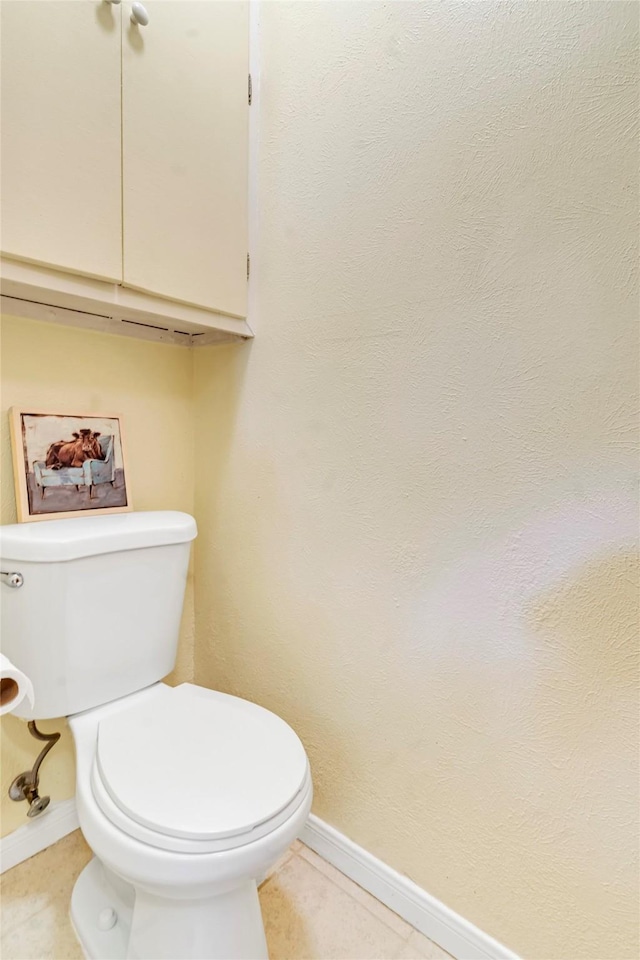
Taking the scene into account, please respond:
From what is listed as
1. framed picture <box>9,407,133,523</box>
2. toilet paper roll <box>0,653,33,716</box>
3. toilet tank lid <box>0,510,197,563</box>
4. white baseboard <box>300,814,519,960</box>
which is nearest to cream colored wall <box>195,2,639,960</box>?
white baseboard <box>300,814,519,960</box>

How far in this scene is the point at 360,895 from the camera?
1051mm

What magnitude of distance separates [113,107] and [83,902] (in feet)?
5.26

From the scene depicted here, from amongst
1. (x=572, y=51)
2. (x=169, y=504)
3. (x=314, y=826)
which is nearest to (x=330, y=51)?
(x=572, y=51)

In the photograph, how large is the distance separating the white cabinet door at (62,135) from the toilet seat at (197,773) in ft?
2.95

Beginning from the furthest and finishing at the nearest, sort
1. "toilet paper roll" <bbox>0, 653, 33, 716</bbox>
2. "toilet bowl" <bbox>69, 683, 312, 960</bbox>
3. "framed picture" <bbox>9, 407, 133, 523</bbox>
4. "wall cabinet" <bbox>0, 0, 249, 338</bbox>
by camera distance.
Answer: "framed picture" <bbox>9, 407, 133, 523</bbox> → "wall cabinet" <bbox>0, 0, 249, 338</bbox> → "toilet bowl" <bbox>69, 683, 312, 960</bbox> → "toilet paper roll" <bbox>0, 653, 33, 716</bbox>

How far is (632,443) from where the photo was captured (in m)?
0.70

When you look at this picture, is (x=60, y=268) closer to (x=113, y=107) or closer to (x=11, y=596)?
(x=113, y=107)

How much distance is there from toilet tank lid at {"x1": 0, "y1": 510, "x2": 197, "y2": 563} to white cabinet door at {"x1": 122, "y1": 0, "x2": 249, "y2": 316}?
1.68 feet

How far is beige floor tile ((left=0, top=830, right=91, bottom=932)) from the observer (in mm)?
989

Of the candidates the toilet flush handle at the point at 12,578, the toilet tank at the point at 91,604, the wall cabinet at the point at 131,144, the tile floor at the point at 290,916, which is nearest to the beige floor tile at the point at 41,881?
the tile floor at the point at 290,916

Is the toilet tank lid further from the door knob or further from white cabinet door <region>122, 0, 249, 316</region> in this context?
the door knob

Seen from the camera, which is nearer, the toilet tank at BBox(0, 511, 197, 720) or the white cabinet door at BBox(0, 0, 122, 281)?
the white cabinet door at BBox(0, 0, 122, 281)

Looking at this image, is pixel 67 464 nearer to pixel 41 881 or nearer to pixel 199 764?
pixel 199 764

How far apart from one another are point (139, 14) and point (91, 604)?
3.81ft
